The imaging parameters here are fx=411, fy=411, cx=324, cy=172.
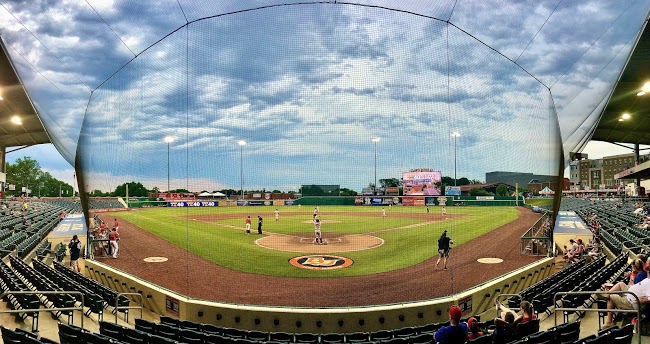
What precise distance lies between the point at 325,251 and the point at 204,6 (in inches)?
463

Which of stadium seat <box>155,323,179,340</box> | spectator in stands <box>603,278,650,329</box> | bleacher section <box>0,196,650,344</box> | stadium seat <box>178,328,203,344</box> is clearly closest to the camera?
bleacher section <box>0,196,650,344</box>

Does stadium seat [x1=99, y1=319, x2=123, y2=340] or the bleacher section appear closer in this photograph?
the bleacher section

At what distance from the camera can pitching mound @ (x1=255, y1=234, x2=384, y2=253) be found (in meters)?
19.7

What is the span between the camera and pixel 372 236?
24.6 m

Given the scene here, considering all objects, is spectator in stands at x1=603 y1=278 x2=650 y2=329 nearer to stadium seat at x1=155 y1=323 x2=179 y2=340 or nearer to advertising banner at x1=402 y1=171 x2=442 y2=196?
advertising banner at x1=402 y1=171 x2=442 y2=196

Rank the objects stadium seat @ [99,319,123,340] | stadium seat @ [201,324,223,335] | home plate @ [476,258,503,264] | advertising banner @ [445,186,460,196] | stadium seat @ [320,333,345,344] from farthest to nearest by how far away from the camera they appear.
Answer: home plate @ [476,258,503,264] → advertising banner @ [445,186,460,196] → stadium seat @ [201,324,223,335] → stadium seat @ [320,333,345,344] → stadium seat @ [99,319,123,340]

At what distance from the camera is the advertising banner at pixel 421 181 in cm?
1399

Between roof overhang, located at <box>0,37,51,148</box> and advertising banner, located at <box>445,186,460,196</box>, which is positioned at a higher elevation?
roof overhang, located at <box>0,37,51,148</box>

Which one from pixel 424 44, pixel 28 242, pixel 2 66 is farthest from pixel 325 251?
pixel 2 66

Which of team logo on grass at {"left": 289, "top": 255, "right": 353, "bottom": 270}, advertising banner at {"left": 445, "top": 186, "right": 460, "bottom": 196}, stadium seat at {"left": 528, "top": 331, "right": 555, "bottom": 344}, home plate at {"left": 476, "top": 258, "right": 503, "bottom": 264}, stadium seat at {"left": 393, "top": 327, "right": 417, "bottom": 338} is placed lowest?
home plate at {"left": 476, "top": 258, "right": 503, "bottom": 264}

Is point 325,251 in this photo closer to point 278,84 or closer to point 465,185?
point 465,185

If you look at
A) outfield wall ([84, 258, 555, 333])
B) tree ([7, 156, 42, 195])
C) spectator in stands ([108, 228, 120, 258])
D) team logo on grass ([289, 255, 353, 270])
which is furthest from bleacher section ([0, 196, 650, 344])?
tree ([7, 156, 42, 195])

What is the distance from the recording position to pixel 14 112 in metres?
33.0

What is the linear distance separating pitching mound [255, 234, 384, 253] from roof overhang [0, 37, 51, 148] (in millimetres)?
13656
